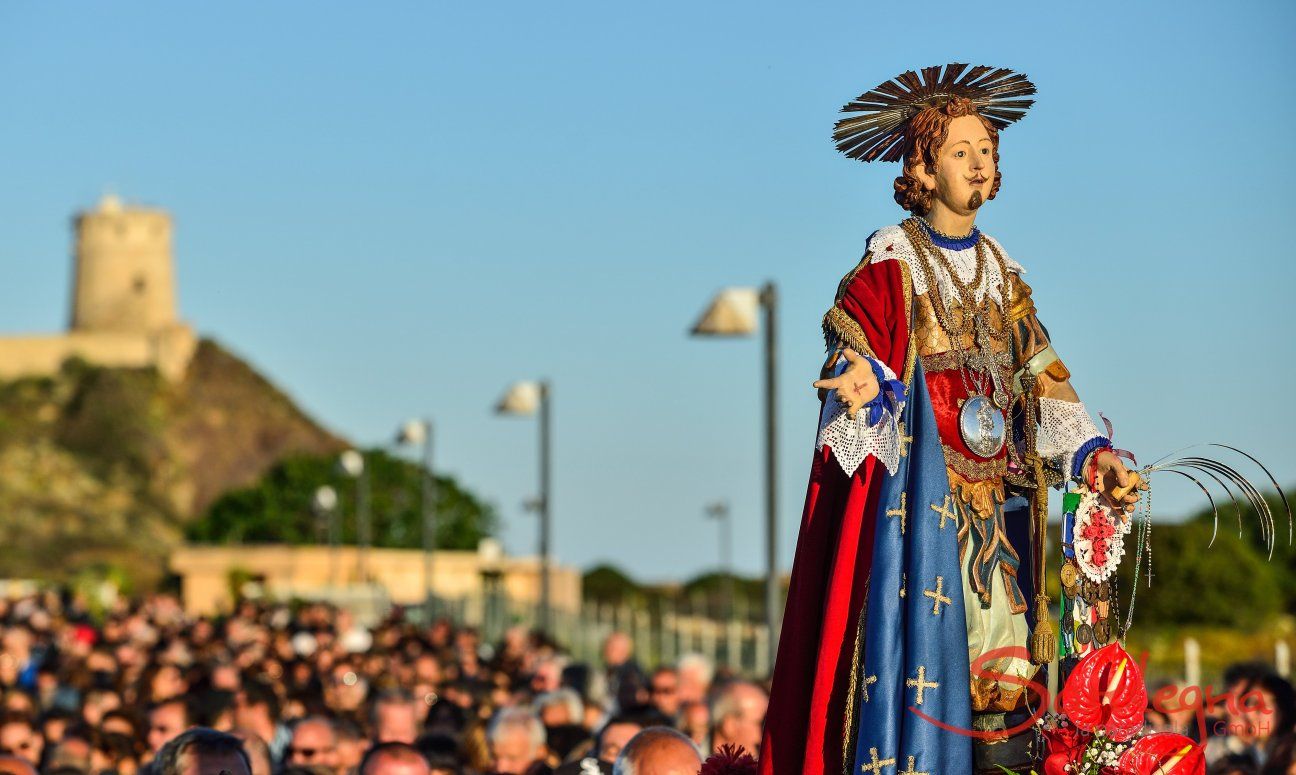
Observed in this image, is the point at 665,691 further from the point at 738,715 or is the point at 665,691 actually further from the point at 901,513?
the point at 901,513

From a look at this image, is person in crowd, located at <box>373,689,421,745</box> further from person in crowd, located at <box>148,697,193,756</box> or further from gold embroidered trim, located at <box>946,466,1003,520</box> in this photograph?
gold embroidered trim, located at <box>946,466,1003,520</box>

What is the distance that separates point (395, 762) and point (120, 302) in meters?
136

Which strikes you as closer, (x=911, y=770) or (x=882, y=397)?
(x=911, y=770)

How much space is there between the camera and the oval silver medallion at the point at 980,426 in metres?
6.79

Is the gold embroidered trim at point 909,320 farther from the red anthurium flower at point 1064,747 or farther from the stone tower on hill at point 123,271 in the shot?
the stone tower on hill at point 123,271

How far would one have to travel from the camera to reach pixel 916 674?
6312mm

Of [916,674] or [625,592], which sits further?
[625,592]

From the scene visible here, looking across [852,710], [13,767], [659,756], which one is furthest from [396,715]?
[852,710]

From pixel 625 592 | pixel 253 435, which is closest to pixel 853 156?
pixel 625 592

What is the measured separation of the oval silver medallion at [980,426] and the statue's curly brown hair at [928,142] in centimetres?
65

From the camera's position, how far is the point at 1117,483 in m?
6.83

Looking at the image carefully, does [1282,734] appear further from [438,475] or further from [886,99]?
[438,475]

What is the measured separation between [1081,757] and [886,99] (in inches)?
84.5

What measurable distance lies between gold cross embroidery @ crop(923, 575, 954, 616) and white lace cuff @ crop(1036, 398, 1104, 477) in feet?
2.62
